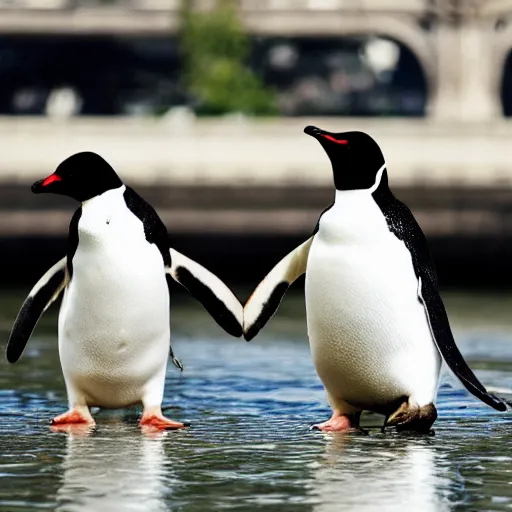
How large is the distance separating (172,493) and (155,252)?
2.47 meters

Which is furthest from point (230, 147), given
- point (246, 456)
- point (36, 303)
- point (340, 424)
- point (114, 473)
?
point (114, 473)

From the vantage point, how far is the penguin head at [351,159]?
9750 millimetres

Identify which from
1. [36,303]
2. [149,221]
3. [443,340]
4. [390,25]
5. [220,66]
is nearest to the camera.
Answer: [443,340]

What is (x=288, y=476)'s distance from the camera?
8.38m

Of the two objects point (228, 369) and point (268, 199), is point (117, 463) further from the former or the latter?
point (268, 199)

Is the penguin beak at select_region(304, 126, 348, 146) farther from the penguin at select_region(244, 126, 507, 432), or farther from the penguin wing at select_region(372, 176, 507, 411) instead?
the penguin wing at select_region(372, 176, 507, 411)

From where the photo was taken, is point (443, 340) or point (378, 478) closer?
point (378, 478)

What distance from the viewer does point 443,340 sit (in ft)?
32.4

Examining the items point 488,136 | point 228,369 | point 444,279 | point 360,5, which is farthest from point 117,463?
point 360,5

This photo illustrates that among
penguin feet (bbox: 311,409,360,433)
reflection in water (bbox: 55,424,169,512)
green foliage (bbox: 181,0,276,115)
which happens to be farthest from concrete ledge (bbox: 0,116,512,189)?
reflection in water (bbox: 55,424,169,512)

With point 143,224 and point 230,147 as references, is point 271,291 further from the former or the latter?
point 230,147

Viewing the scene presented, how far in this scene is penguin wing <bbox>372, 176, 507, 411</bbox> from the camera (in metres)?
9.82

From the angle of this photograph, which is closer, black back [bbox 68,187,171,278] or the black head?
the black head

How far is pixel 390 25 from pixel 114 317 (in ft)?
180
